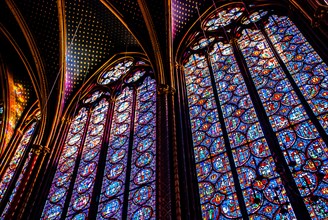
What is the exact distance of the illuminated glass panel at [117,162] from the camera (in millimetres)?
8203

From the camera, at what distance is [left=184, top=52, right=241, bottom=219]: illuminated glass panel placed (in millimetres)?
6798

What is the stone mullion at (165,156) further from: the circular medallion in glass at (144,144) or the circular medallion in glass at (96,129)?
the circular medallion in glass at (96,129)

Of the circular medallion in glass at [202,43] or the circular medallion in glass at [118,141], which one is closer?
the circular medallion in glass at [118,141]

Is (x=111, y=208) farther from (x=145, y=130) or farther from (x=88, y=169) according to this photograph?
(x=145, y=130)

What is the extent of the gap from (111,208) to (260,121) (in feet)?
12.4

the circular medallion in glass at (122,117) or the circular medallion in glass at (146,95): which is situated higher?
the circular medallion in glass at (146,95)

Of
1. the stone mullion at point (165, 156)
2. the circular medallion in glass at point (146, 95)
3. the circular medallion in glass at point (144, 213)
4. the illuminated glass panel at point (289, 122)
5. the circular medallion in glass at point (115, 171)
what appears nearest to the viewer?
Answer: the illuminated glass panel at point (289, 122)

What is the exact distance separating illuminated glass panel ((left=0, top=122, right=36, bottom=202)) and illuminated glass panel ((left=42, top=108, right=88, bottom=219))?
2.17m

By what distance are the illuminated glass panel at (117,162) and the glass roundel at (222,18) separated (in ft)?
11.6

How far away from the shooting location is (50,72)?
Result: 535 inches

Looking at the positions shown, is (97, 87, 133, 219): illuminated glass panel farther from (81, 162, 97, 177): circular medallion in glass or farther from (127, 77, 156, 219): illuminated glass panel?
(81, 162, 97, 177): circular medallion in glass

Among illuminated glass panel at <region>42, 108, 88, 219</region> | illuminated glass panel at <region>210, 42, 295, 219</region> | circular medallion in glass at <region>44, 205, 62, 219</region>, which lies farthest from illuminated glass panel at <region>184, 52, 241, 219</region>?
circular medallion in glass at <region>44, 205, 62, 219</region>

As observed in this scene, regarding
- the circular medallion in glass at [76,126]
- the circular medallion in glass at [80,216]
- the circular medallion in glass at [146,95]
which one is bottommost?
the circular medallion in glass at [80,216]

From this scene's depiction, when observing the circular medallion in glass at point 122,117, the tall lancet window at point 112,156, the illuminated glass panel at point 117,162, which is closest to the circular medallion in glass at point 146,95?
the tall lancet window at point 112,156
